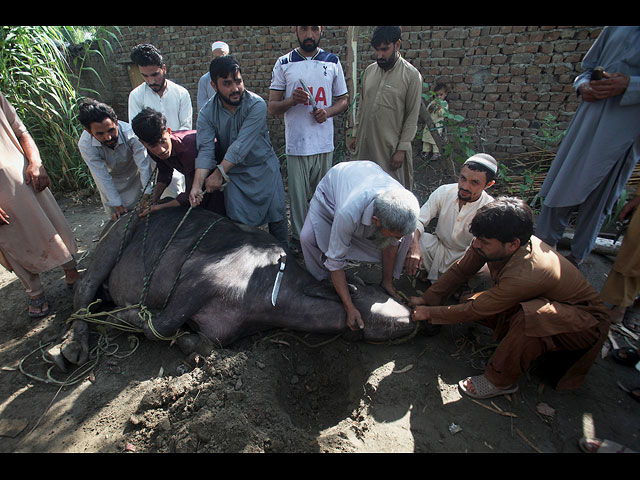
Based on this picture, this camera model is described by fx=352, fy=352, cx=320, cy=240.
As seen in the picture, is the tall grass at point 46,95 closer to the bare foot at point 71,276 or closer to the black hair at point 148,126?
the bare foot at point 71,276

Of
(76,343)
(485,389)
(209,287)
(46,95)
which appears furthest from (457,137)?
(46,95)

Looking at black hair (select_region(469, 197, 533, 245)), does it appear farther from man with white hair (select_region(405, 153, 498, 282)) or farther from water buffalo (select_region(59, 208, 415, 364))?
water buffalo (select_region(59, 208, 415, 364))

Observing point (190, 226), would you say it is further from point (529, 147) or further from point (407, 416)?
point (529, 147)

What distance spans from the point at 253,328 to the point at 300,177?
173 centimetres

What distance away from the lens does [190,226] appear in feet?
10.3

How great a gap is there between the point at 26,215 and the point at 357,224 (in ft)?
8.72

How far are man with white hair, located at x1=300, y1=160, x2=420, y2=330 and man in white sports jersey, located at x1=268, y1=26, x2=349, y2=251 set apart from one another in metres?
0.85

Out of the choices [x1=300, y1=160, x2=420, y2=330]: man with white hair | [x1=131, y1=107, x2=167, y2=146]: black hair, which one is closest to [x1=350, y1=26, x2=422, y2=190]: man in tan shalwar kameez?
[x1=300, y1=160, x2=420, y2=330]: man with white hair

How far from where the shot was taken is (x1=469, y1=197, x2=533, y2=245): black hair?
2.12m

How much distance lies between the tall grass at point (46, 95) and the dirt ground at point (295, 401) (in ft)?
11.7

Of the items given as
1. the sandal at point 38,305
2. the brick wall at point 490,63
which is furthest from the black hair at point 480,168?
the sandal at point 38,305

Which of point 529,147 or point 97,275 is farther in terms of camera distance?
point 529,147

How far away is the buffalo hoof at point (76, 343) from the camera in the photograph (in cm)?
263

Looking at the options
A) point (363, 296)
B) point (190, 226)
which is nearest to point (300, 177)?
point (190, 226)
